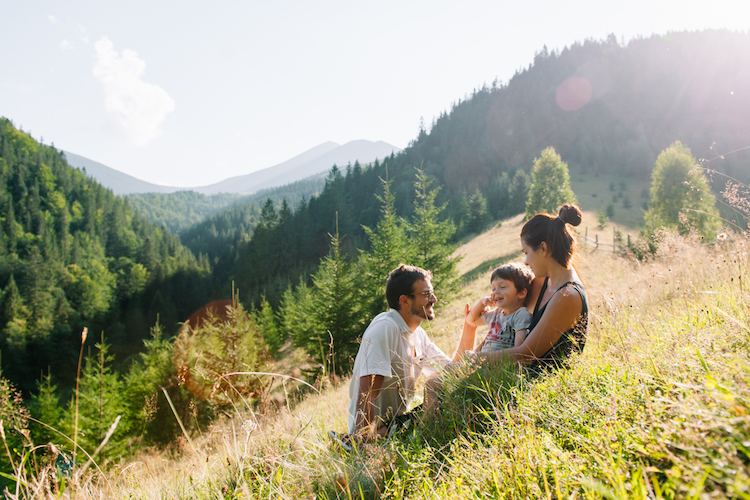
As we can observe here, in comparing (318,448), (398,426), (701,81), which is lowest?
(398,426)

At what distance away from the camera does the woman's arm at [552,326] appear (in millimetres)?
2391

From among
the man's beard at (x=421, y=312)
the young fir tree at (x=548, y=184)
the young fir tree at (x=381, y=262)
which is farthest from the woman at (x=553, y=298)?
the young fir tree at (x=548, y=184)

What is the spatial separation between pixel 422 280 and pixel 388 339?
578 millimetres

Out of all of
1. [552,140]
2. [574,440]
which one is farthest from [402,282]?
[552,140]

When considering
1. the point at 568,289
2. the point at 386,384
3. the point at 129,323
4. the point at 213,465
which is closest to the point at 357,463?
the point at 386,384

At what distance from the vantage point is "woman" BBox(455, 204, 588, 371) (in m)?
2.38

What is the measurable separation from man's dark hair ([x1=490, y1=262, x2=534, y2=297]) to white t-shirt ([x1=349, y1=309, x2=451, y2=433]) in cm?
93

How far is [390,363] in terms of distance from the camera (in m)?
2.65

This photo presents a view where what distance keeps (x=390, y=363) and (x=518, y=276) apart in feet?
4.74

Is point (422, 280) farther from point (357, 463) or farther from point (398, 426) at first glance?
point (357, 463)

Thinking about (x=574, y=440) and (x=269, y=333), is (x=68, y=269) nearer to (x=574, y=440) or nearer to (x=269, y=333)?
(x=269, y=333)

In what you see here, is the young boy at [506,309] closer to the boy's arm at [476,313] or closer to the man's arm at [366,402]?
the boy's arm at [476,313]

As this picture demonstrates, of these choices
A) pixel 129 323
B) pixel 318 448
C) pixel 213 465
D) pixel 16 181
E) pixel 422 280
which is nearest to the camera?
pixel 318 448

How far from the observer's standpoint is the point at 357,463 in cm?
187
